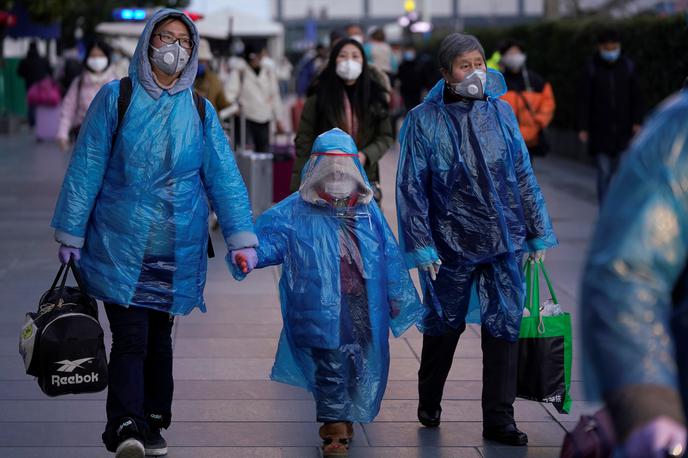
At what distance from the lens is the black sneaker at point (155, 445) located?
5038mm

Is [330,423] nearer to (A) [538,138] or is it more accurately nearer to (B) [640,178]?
(B) [640,178]

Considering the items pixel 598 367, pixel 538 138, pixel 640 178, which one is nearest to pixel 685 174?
pixel 640 178

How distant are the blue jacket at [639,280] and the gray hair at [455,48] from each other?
125 inches

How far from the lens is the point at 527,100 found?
1052 cm

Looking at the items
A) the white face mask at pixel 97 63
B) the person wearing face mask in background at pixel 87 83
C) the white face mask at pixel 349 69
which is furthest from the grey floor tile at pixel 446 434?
the white face mask at pixel 97 63

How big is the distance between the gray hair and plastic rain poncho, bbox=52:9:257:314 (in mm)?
1103

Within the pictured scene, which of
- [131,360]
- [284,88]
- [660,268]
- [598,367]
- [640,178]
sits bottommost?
[284,88]

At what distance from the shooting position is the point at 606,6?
97.0 ft

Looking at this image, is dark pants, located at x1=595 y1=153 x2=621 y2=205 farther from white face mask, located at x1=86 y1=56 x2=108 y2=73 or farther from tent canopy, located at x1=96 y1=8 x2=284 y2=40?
tent canopy, located at x1=96 y1=8 x2=284 y2=40

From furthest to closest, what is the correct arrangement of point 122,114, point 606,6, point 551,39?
point 606,6, point 551,39, point 122,114

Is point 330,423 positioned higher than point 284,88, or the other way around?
point 330,423

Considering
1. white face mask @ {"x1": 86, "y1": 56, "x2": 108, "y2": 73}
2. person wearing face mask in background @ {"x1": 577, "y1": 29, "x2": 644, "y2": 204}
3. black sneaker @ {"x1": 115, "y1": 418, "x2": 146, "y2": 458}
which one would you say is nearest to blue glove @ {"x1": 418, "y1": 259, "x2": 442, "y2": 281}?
black sneaker @ {"x1": 115, "y1": 418, "x2": 146, "y2": 458}

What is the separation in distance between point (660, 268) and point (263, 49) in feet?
47.5

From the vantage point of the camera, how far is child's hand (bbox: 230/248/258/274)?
4.94 meters
